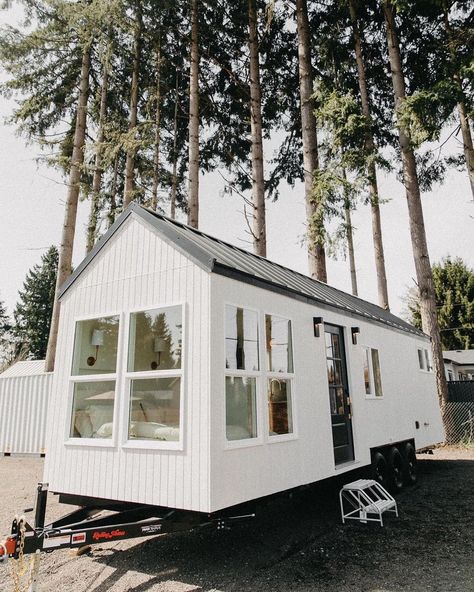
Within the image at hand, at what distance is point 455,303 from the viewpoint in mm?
29516

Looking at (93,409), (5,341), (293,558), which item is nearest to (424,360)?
(293,558)

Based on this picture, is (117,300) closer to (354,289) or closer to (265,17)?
(265,17)

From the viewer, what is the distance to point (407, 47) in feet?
42.9

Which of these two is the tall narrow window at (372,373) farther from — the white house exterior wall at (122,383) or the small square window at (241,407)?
the white house exterior wall at (122,383)

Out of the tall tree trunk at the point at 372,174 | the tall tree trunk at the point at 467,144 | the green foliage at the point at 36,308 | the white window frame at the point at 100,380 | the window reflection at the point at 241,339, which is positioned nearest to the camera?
the window reflection at the point at 241,339

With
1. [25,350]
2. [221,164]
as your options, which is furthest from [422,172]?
[25,350]

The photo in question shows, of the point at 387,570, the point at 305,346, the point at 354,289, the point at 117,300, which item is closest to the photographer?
the point at 387,570

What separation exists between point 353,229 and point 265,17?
7.97 m

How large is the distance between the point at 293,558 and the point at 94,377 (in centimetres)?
276

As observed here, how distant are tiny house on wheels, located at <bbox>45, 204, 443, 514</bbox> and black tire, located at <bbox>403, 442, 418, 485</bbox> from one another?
7.86 feet

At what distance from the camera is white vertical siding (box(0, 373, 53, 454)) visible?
38.4 ft

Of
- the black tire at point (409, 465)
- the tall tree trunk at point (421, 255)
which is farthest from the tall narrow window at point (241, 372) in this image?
the tall tree trunk at point (421, 255)

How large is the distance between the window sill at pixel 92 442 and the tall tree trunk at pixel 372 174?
31.1 feet

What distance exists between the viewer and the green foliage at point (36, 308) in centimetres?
3519
